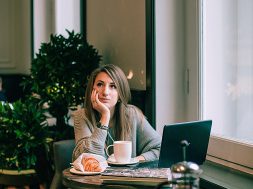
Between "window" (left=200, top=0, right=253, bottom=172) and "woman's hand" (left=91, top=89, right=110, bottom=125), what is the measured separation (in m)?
0.53

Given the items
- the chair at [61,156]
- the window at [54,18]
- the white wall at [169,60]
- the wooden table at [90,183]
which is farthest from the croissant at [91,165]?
the window at [54,18]

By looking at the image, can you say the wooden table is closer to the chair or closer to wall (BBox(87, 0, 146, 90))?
the chair

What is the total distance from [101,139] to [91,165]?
1.09 ft

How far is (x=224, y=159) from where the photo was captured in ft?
6.73

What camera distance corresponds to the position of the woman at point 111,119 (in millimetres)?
2002

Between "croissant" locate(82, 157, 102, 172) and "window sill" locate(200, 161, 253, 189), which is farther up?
"croissant" locate(82, 157, 102, 172)

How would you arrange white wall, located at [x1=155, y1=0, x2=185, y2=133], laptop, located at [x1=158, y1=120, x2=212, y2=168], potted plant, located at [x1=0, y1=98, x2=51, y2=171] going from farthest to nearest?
1. potted plant, located at [x1=0, y1=98, x2=51, y2=171]
2. white wall, located at [x1=155, y1=0, x2=185, y2=133]
3. laptop, located at [x1=158, y1=120, x2=212, y2=168]

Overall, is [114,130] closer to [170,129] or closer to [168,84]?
[168,84]

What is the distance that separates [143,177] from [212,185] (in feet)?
1.14

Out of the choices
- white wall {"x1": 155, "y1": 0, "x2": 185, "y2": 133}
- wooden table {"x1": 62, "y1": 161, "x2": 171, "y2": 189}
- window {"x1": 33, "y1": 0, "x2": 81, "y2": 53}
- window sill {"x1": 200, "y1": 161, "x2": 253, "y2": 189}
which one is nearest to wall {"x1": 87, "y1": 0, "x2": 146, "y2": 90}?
white wall {"x1": 155, "y1": 0, "x2": 185, "y2": 133}

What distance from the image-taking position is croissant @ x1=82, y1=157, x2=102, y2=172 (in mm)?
1615

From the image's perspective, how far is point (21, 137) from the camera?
9.30ft

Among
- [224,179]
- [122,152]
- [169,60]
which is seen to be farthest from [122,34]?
[224,179]

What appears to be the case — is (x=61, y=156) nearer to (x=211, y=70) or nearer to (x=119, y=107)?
(x=119, y=107)
